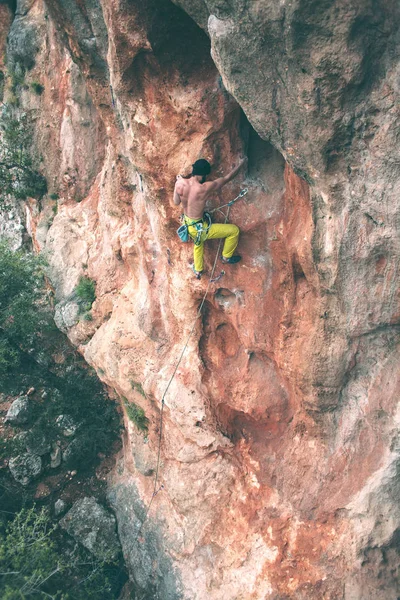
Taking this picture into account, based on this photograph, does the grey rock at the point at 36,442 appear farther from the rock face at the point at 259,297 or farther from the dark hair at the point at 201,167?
the dark hair at the point at 201,167

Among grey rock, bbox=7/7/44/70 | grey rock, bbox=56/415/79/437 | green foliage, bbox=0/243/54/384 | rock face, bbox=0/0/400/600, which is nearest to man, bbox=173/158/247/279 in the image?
rock face, bbox=0/0/400/600

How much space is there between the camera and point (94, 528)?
35.6 feet

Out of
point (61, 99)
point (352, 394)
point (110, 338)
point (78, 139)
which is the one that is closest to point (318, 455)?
point (352, 394)

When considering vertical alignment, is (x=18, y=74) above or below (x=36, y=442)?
above

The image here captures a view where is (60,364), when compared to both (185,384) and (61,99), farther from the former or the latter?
(61,99)

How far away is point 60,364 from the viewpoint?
13.4 meters

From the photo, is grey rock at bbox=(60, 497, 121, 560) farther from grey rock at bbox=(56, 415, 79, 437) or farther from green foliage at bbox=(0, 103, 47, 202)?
green foliage at bbox=(0, 103, 47, 202)

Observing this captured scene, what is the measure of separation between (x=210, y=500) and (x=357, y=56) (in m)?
7.48

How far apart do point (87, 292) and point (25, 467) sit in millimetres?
4501

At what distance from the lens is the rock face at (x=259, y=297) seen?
17.9 feet

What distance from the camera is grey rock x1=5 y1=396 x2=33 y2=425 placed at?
40.4ft

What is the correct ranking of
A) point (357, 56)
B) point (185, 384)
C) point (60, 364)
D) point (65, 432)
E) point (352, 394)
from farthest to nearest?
1. point (60, 364)
2. point (65, 432)
3. point (185, 384)
4. point (352, 394)
5. point (357, 56)

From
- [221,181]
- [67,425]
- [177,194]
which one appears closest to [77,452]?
[67,425]

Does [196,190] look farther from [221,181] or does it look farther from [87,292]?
[87,292]
